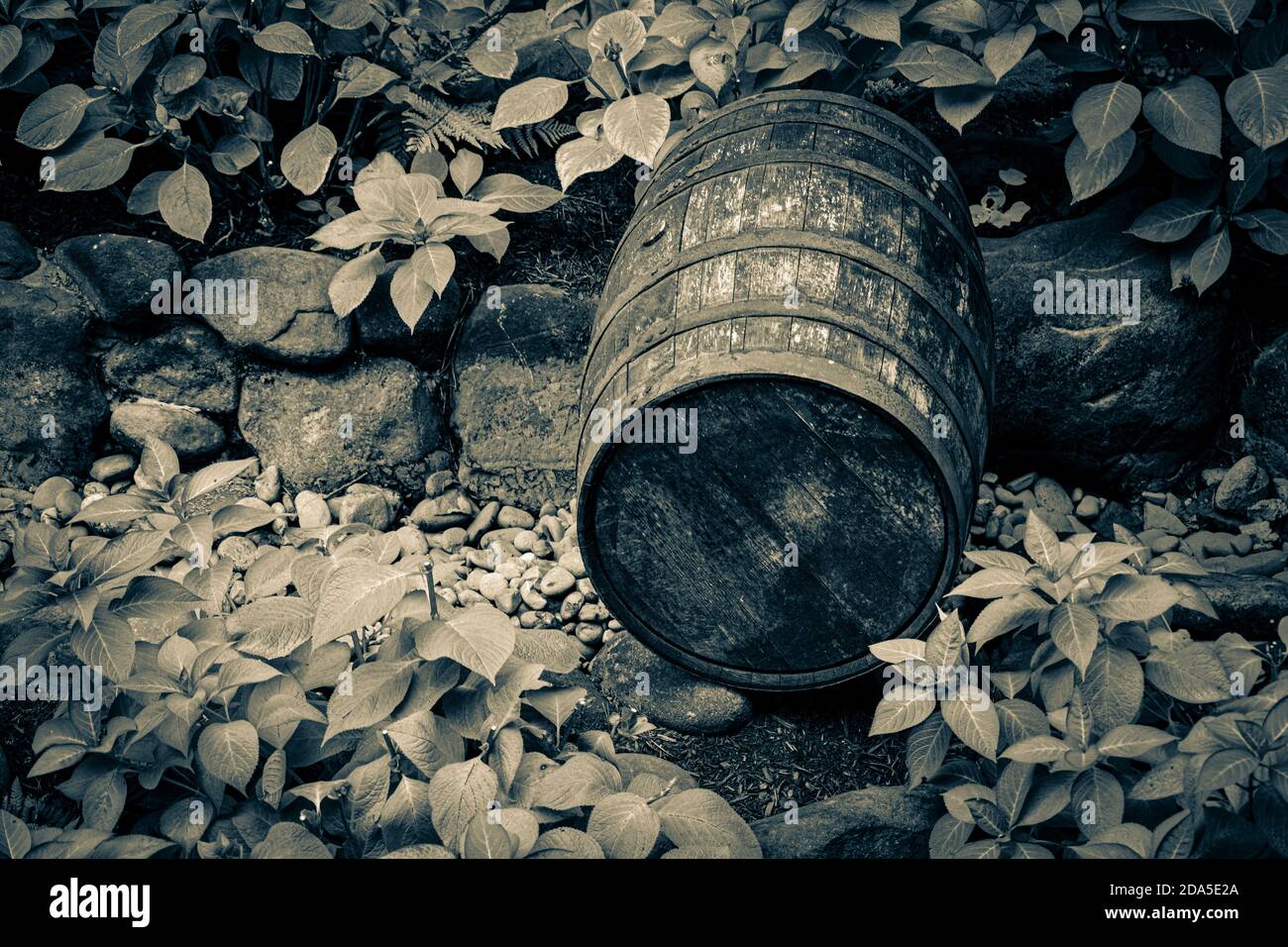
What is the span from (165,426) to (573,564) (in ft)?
4.44

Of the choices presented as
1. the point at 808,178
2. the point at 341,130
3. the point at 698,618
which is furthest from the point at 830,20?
the point at 698,618

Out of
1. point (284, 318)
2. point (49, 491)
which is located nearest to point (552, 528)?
point (284, 318)

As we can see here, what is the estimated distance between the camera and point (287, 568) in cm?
277

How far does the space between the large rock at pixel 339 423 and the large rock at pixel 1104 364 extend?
1858mm

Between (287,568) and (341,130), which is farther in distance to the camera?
(341,130)

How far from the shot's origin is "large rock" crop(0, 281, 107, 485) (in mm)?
3441

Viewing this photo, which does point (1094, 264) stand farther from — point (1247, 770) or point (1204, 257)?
point (1247, 770)

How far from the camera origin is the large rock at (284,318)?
3570 mm

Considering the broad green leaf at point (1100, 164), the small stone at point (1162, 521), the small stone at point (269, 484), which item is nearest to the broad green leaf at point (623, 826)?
the small stone at point (269, 484)

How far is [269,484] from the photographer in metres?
3.55

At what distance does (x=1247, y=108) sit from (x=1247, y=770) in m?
1.86

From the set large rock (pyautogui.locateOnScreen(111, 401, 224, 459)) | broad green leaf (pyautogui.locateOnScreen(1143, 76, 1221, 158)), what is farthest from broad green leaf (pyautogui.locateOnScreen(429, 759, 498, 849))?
broad green leaf (pyautogui.locateOnScreen(1143, 76, 1221, 158))

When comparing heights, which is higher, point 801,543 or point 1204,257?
point 1204,257

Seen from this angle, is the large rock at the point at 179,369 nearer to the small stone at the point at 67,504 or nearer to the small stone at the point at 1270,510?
the small stone at the point at 67,504
